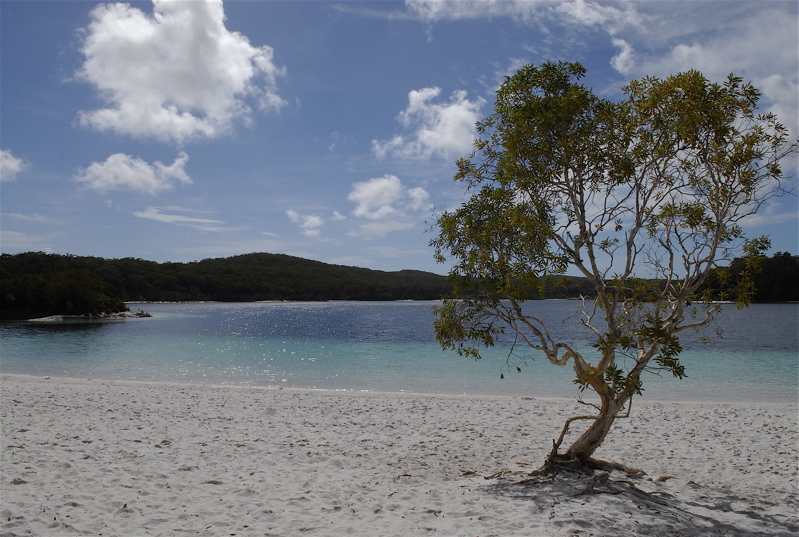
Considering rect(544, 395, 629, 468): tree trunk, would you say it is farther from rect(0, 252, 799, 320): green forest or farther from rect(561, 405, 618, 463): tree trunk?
rect(0, 252, 799, 320): green forest

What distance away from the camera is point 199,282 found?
5507 inches

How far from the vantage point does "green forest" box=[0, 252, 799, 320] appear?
68312 millimetres

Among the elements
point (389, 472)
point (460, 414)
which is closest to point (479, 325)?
point (389, 472)

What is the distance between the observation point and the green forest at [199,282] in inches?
2689

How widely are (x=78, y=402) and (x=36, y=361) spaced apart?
1660 cm

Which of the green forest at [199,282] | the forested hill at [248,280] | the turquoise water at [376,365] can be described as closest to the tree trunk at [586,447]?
the turquoise water at [376,365]

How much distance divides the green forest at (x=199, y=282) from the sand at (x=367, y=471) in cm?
5568

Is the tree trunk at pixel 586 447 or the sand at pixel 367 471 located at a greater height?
the tree trunk at pixel 586 447

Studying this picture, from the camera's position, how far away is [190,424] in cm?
1045

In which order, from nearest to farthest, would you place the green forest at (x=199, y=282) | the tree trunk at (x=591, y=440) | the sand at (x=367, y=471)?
1. the sand at (x=367, y=471)
2. the tree trunk at (x=591, y=440)
3. the green forest at (x=199, y=282)

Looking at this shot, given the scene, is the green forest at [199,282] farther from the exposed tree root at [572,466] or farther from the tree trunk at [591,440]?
the tree trunk at [591,440]

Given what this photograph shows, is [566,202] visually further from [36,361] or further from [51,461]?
[36,361]

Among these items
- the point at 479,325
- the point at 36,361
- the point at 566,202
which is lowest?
the point at 36,361

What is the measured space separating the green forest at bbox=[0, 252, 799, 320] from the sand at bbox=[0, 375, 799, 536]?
55.7m
